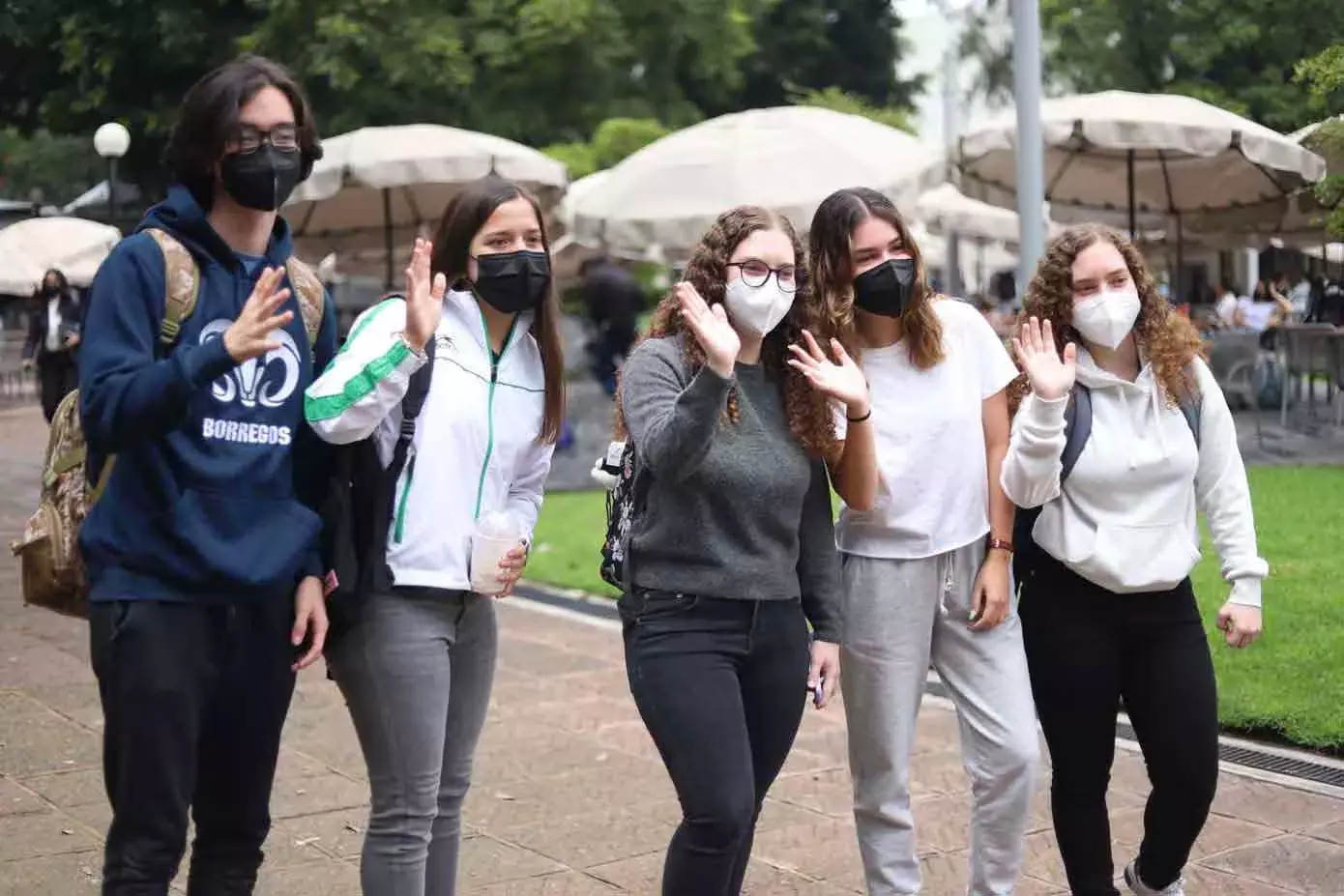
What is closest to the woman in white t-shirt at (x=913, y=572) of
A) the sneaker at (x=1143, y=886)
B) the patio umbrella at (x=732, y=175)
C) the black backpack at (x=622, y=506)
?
the sneaker at (x=1143, y=886)

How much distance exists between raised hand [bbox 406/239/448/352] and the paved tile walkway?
1.99 m

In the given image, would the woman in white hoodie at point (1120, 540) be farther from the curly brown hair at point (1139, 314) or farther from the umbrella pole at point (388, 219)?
the umbrella pole at point (388, 219)

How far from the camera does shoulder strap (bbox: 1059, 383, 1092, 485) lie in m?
3.88

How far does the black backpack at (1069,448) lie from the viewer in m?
3.89

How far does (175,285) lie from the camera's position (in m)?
3.04

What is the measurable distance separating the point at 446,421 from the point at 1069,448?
4.80 ft

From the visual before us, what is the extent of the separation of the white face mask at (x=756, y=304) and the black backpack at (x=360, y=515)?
0.64 meters

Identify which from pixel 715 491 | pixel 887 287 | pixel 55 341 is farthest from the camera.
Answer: pixel 55 341

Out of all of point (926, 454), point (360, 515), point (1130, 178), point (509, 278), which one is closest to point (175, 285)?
point (360, 515)

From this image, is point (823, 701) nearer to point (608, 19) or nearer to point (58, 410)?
point (58, 410)

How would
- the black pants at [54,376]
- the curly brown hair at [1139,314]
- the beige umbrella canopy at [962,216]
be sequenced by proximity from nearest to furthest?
1. the curly brown hair at [1139,314]
2. the black pants at [54,376]
3. the beige umbrella canopy at [962,216]

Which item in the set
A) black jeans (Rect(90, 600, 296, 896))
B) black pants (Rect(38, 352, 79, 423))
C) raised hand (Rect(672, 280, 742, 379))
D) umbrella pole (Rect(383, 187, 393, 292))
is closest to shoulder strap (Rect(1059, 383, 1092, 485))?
raised hand (Rect(672, 280, 742, 379))

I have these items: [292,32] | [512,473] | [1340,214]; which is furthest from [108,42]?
[512,473]

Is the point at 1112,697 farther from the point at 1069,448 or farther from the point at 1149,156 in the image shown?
the point at 1149,156
